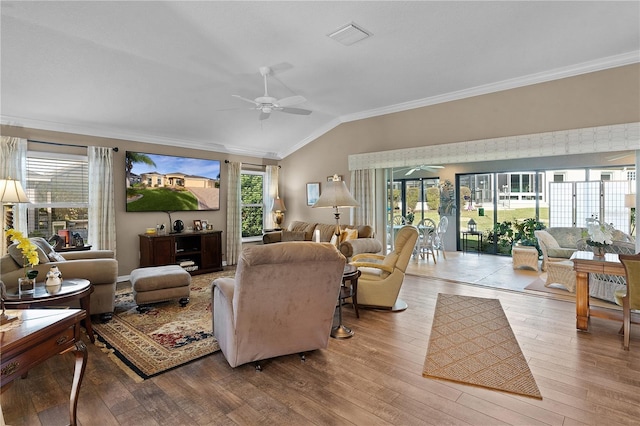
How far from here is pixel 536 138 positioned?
182 inches

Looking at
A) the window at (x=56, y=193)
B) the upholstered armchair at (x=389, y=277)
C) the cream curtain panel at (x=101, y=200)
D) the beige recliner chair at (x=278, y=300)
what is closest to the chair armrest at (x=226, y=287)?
the beige recliner chair at (x=278, y=300)

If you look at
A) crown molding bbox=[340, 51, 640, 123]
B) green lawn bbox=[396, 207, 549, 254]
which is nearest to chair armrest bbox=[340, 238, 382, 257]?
crown molding bbox=[340, 51, 640, 123]

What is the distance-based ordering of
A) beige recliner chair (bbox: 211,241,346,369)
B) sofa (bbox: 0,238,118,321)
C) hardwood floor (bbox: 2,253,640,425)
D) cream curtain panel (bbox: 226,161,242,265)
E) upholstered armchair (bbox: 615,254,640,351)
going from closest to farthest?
hardwood floor (bbox: 2,253,640,425) → beige recliner chair (bbox: 211,241,346,369) → upholstered armchair (bbox: 615,254,640,351) → sofa (bbox: 0,238,118,321) → cream curtain panel (bbox: 226,161,242,265)

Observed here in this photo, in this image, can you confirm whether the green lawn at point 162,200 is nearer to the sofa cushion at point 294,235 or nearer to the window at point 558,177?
the sofa cushion at point 294,235

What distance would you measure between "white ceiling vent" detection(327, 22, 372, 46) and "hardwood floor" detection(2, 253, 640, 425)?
3.18m

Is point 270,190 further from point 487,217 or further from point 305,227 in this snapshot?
point 487,217

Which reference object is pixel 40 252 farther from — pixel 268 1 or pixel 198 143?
pixel 198 143

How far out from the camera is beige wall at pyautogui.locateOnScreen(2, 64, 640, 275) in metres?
4.20

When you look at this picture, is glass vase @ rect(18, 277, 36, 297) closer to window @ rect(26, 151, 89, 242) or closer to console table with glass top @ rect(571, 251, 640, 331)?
window @ rect(26, 151, 89, 242)

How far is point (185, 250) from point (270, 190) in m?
2.49

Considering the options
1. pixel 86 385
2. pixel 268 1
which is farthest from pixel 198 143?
pixel 86 385

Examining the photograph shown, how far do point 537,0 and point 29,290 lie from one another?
535 centimetres

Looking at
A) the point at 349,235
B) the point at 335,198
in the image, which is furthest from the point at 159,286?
the point at 349,235

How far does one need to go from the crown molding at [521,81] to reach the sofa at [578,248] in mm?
2186
